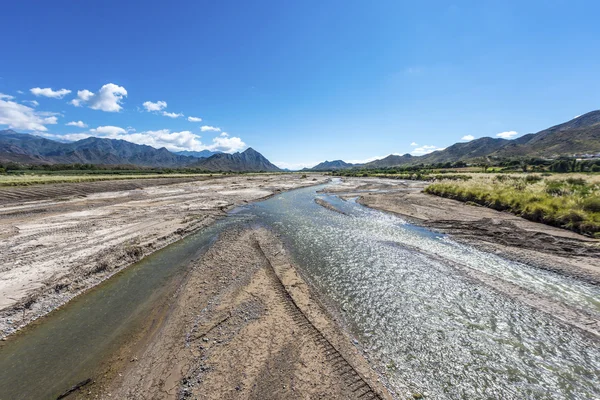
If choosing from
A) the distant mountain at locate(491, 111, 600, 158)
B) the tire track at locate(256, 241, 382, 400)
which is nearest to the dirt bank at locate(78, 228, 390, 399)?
the tire track at locate(256, 241, 382, 400)

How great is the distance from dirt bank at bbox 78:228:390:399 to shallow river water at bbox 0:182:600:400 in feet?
2.68

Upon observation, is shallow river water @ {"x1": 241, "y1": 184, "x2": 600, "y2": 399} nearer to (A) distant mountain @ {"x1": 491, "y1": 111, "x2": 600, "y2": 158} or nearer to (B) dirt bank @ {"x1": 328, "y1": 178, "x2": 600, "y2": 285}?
(B) dirt bank @ {"x1": 328, "y1": 178, "x2": 600, "y2": 285}

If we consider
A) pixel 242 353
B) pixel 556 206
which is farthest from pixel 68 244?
pixel 556 206

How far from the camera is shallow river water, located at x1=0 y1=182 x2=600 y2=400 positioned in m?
5.54

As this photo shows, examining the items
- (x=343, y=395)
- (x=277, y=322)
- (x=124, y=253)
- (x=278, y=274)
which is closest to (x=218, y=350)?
(x=277, y=322)

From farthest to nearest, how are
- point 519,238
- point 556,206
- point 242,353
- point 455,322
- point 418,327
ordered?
point 556,206 → point 519,238 → point 455,322 → point 418,327 → point 242,353

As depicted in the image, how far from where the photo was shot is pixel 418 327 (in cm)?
733

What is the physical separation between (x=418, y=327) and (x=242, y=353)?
530cm

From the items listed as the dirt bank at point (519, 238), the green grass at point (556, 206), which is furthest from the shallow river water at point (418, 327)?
the green grass at point (556, 206)

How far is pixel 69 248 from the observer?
12680 mm

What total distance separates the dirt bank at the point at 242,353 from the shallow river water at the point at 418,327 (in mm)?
817

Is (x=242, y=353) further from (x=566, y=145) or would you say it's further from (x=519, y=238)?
(x=566, y=145)

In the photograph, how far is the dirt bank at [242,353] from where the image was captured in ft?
16.9

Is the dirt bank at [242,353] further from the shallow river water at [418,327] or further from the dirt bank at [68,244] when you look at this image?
the dirt bank at [68,244]
